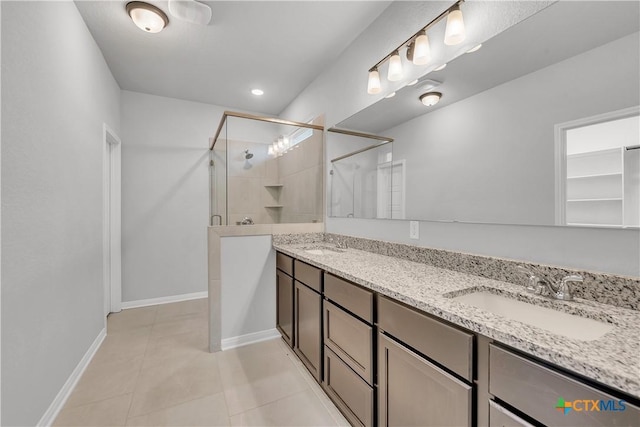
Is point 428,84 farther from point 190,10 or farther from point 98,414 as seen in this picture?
point 98,414

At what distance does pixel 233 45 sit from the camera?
252cm

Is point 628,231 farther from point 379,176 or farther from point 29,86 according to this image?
point 29,86

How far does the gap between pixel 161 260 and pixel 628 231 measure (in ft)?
13.7

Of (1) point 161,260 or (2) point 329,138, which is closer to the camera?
(2) point 329,138

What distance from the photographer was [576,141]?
1.07 metres

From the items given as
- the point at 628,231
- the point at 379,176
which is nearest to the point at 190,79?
the point at 379,176

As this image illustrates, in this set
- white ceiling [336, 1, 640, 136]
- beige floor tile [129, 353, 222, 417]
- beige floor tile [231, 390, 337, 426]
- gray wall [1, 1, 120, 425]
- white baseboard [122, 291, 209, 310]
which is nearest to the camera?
white ceiling [336, 1, 640, 136]

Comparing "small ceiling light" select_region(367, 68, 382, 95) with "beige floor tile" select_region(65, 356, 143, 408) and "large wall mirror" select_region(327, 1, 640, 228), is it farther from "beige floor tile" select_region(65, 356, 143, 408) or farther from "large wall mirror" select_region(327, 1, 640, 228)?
"beige floor tile" select_region(65, 356, 143, 408)

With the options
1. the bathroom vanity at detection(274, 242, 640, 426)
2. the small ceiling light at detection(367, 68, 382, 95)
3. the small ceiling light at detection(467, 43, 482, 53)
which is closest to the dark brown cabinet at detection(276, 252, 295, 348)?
the bathroom vanity at detection(274, 242, 640, 426)

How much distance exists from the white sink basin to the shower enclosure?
1.90 meters

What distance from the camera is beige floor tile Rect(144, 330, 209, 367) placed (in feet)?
7.51

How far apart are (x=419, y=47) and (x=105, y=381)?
3.09 m

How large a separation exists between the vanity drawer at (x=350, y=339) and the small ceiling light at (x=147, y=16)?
2.48 metres

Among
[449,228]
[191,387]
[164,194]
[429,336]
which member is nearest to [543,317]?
[429,336]
